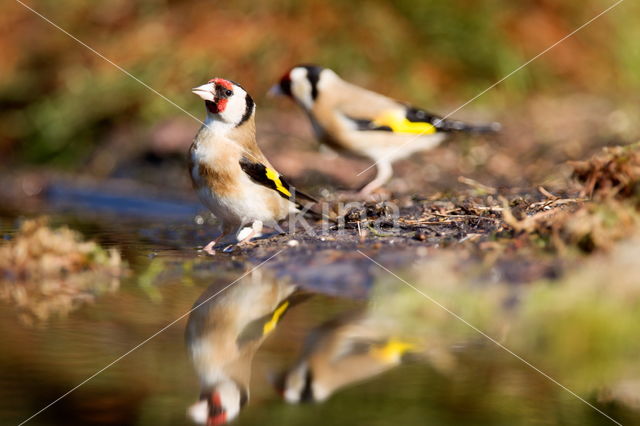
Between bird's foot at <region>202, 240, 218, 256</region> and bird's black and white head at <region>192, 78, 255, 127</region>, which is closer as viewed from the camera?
bird's foot at <region>202, 240, 218, 256</region>

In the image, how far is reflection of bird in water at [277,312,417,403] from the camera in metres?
2.55

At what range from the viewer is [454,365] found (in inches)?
106

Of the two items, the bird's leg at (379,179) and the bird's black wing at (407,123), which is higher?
the bird's black wing at (407,123)

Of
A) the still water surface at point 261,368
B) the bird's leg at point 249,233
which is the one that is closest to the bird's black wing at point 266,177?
the bird's leg at point 249,233

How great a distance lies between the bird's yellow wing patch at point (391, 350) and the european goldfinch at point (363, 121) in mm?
3764

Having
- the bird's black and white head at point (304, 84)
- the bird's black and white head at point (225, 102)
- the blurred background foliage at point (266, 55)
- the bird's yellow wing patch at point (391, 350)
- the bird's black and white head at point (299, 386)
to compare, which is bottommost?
the bird's black and white head at point (299, 386)

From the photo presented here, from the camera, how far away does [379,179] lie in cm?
679

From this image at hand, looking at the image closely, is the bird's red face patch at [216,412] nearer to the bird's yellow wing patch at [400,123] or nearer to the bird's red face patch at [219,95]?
the bird's red face patch at [219,95]

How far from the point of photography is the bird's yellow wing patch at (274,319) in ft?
10.4

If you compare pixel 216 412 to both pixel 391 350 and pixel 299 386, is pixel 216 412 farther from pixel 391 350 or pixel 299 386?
pixel 391 350

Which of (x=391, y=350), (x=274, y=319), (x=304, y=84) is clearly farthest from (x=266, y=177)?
(x=391, y=350)

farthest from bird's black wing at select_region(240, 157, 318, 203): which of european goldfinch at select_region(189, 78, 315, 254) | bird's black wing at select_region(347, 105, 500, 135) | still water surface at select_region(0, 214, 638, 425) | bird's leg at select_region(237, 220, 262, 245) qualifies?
bird's black wing at select_region(347, 105, 500, 135)

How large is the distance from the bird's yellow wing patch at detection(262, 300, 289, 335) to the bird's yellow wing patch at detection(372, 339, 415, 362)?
451 millimetres

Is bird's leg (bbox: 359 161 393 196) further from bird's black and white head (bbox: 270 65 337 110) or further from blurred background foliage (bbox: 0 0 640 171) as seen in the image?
blurred background foliage (bbox: 0 0 640 171)
